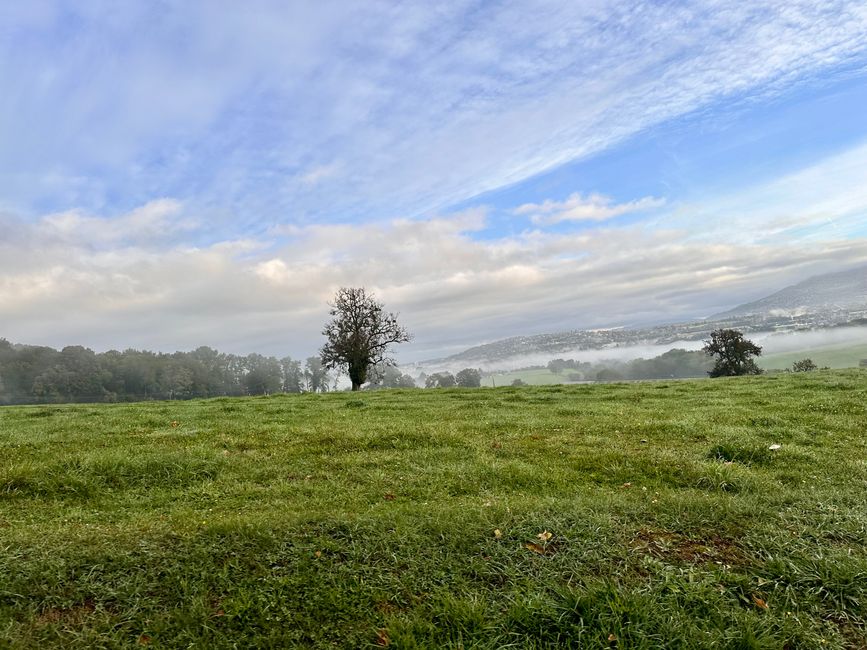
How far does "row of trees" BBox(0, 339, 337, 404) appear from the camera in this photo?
283ft

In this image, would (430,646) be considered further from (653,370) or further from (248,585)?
(653,370)

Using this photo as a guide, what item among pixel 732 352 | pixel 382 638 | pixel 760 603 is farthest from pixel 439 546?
pixel 732 352

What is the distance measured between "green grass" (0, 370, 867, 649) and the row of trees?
65.5 metres

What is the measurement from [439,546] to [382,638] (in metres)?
1.46

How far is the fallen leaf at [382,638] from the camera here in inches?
177

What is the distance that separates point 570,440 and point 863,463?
216 inches

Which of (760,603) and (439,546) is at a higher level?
(439,546)

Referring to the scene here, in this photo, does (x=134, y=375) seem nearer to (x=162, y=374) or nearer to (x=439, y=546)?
(x=162, y=374)

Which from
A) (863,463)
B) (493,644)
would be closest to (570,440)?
(863,463)

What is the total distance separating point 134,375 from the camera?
99125mm

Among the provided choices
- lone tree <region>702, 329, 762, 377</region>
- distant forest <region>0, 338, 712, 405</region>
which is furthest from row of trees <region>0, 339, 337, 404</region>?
lone tree <region>702, 329, 762, 377</region>

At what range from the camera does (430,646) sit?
4.40 meters

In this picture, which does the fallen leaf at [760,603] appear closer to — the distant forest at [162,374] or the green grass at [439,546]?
the green grass at [439,546]

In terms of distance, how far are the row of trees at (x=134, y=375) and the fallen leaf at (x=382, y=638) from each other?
2754 inches
